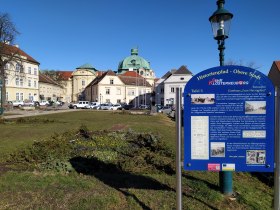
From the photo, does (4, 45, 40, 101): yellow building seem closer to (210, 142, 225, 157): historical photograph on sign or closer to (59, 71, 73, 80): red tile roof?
(59, 71, 73, 80): red tile roof

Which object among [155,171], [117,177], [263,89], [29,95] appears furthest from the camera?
[29,95]

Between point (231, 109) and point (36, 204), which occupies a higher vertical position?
point (231, 109)

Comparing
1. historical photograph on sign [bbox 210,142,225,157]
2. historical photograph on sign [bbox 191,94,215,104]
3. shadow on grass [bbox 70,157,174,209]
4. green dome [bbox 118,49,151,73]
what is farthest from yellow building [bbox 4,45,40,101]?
historical photograph on sign [bbox 210,142,225,157]

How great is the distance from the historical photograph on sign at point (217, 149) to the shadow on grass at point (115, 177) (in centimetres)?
146

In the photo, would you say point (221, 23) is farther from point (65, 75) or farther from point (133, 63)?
point (65, 75)

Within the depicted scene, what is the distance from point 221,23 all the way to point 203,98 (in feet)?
6.42

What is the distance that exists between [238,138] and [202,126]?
57 cm

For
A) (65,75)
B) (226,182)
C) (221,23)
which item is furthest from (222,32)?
(65,75)

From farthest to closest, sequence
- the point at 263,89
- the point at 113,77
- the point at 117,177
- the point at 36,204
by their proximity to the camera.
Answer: the point at 113,77, the point at 117,177, the point at 36,204, the point at 263,89

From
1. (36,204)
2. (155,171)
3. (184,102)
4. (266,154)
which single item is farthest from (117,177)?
(266,154)

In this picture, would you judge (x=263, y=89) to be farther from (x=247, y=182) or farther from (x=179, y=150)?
(x=247, y=182)

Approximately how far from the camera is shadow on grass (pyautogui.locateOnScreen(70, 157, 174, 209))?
5852 mm

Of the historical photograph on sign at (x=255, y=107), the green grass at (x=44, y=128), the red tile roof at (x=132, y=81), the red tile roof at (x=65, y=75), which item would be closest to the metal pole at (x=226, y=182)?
the historical photograph on sign at (x=255, y=107)

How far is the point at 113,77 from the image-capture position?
98062 millimetres
